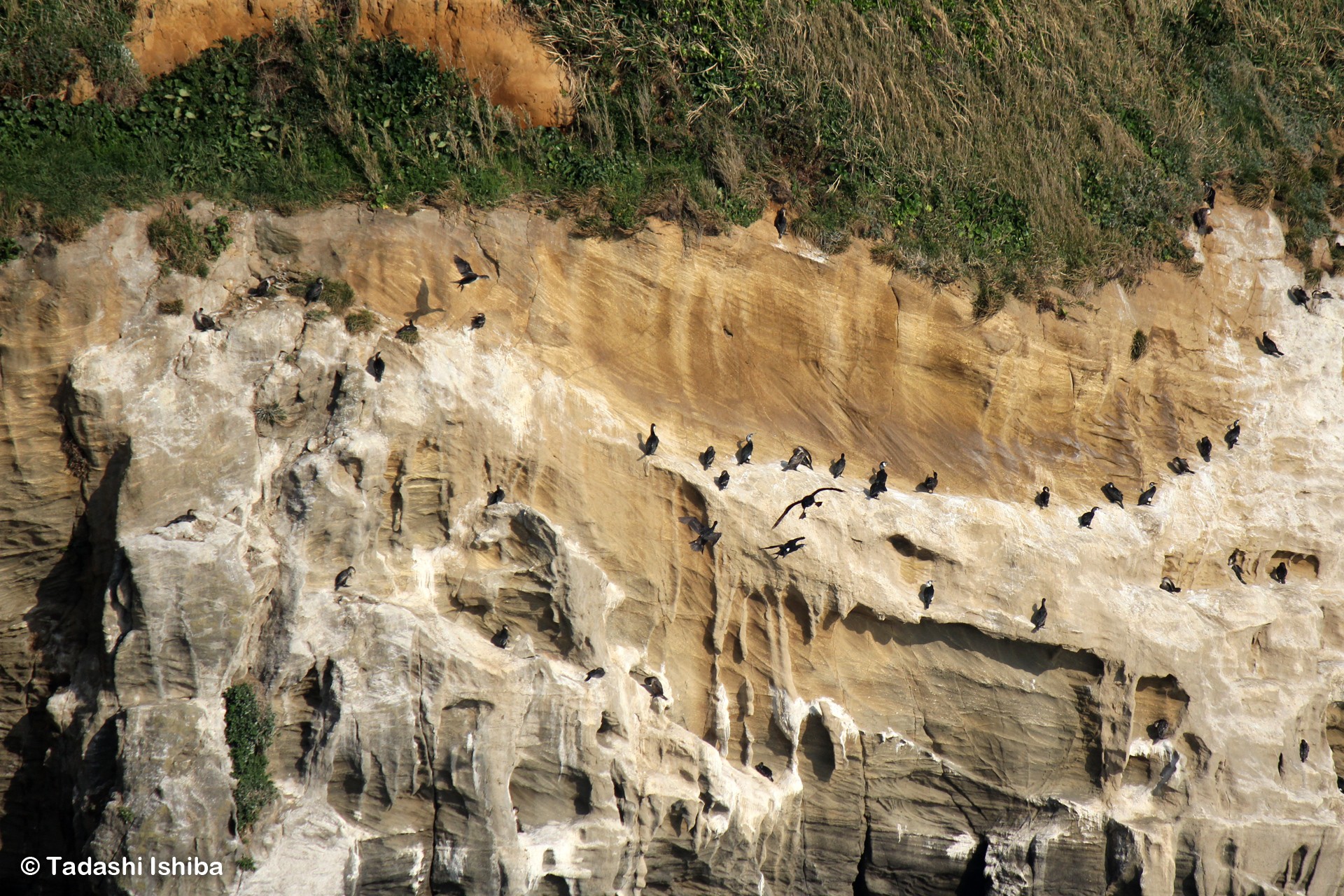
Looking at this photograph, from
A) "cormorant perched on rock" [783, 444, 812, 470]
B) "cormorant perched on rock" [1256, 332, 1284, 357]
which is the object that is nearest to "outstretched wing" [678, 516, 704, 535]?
"cormorant perched on rock" [783, 444, 812, 470]

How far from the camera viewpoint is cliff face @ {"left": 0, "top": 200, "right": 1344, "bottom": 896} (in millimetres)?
9422

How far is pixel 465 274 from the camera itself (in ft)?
33.8

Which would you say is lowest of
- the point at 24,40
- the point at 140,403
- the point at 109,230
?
the point at 140,403

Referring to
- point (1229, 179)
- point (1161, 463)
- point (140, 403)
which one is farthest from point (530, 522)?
point (1229, 179)

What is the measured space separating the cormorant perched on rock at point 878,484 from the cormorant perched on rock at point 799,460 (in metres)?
0.70

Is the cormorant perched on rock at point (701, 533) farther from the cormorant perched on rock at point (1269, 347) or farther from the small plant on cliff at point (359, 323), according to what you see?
the cormorant perched on rock at point (1269, 347)

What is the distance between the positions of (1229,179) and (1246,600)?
20.4 ft

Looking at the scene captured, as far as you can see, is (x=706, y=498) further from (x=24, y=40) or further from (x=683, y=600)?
(x=24, y=40)

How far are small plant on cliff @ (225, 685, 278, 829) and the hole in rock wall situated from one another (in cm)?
925

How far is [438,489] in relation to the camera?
10.2 meters

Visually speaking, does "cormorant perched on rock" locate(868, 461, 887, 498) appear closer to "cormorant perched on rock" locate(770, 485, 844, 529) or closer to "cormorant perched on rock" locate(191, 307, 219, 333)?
"cormorant perched on rock" locate(770, 485, 844, 529)

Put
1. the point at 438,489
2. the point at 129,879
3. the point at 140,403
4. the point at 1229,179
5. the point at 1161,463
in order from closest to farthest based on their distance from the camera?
1. the point at 129,879
2. the point at 140,403
3. the point at 438,489
4. the point at 1161,463
5. the point at 1229,179

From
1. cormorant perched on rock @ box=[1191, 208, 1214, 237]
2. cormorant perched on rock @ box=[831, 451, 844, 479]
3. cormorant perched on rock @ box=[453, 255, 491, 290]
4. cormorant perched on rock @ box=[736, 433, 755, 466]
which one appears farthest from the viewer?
cormorant perched on rock @ box=[1191, 208, 1214, 237]

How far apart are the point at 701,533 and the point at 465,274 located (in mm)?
3474
